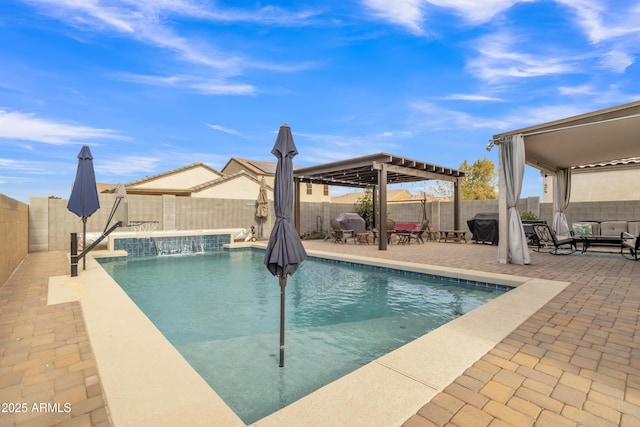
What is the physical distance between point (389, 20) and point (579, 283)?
8.57 m

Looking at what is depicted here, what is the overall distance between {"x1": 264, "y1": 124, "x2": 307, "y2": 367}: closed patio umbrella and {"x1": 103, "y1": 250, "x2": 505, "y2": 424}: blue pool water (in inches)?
16.4

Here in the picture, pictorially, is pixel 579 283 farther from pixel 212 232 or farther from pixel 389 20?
pixel 212 232

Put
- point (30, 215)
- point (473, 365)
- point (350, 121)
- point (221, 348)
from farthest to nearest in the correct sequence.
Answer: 1. point (350, 121)
2. point (30, 215)
3. point (221, 348)
4. point (473, 365)

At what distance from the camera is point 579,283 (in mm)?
5090

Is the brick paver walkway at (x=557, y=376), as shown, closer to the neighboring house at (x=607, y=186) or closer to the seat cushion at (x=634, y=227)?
the seat cushion at (x=634, y=227)

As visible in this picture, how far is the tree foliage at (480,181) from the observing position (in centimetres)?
2969

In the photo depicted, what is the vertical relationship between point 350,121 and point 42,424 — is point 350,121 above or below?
above

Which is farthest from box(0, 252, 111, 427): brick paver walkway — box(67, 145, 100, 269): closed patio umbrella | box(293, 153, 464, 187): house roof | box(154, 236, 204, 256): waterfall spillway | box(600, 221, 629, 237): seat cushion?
box(600, 221, 629, 237): seat cushion

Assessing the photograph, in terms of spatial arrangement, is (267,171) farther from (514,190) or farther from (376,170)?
(514,190)

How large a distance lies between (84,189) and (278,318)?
5.09 m

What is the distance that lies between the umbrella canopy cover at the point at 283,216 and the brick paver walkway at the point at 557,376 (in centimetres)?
152

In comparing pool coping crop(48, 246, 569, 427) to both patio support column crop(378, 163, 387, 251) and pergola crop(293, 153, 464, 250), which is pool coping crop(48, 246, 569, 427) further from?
pergola crop(293, 153, 464, 250)

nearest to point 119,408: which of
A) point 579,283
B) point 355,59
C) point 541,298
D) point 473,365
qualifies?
point 473,365

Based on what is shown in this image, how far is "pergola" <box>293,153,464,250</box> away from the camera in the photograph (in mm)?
10297
